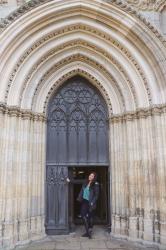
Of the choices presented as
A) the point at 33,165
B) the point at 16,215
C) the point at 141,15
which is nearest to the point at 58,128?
the point at 33,165

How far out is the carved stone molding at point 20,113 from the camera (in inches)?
271

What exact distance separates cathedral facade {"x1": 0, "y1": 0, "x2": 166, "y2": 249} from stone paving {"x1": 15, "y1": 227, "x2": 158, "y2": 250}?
0.24 m

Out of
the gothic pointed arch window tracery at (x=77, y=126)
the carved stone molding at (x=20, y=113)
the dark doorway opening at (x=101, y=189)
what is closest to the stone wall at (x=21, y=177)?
the carved stone molding at (x=20, y=113)

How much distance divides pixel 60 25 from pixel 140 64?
2.53 meters

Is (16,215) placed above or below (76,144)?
below

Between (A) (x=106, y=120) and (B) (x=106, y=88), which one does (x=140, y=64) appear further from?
(A) (x=106, y=120)

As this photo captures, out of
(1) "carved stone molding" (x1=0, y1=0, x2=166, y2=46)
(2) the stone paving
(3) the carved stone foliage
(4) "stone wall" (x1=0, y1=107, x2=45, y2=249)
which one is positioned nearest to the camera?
(2) the stone paving

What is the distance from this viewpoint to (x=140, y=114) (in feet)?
23.6

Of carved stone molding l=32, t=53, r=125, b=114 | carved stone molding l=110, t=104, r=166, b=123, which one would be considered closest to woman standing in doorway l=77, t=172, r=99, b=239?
carved stone molding l=110, t=104, r=166, b=123

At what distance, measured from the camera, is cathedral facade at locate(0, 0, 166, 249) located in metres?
6.77

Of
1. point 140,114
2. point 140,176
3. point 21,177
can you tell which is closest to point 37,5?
point 140,114

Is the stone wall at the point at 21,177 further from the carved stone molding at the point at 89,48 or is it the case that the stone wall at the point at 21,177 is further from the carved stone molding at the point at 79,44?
the carved stone molding at the point at 89,48

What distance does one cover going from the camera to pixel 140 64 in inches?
285

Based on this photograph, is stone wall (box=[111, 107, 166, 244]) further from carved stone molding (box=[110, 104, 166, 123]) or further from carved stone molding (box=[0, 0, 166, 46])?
carved stone molding (box=[0, 0, 166, 46])
